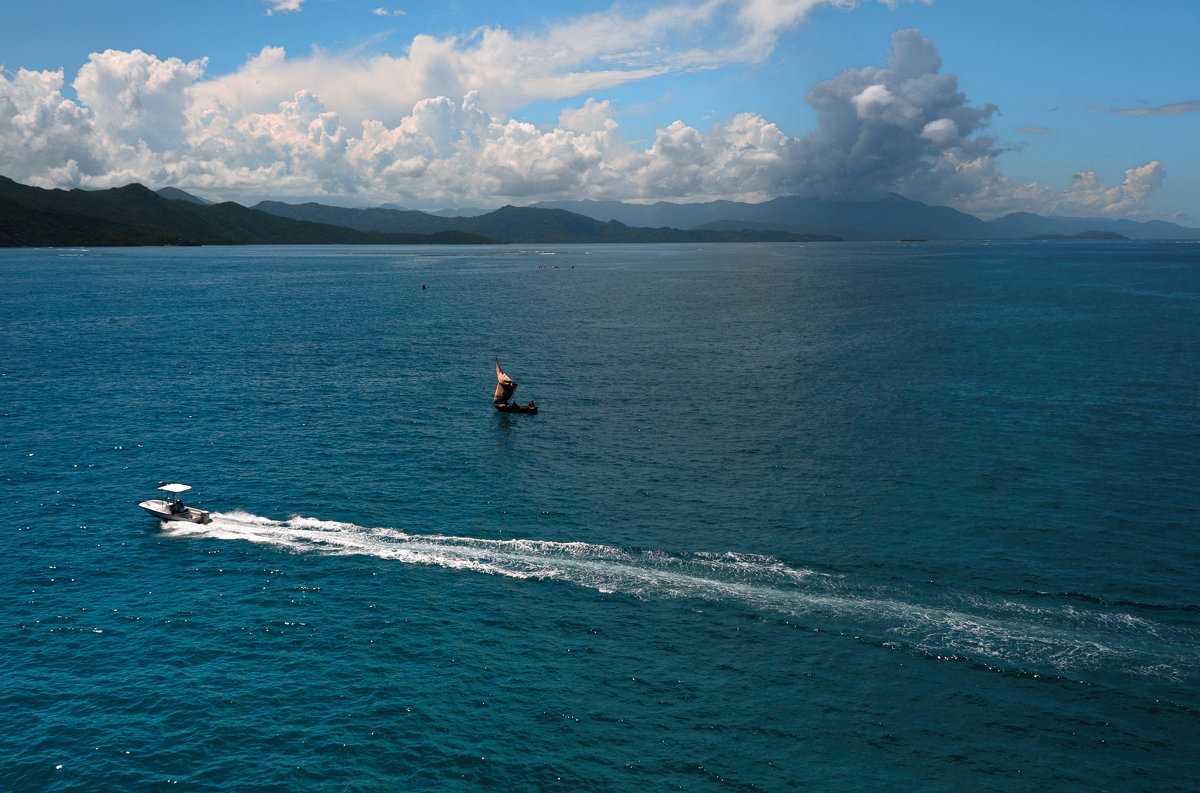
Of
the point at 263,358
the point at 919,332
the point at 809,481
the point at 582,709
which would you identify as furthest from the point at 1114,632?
the point at 263,358

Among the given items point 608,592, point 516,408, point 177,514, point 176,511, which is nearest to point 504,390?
point 516,408

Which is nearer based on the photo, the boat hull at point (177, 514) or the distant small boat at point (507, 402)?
the boat hull at point (177, 514)

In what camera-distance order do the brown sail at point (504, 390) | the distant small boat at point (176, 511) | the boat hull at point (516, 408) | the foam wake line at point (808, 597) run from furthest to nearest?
the brown sail at point (504, 390), the boat hull at point (516, 408), the distant small boat at point (176, 511), the foam wake line at point (808, 597)

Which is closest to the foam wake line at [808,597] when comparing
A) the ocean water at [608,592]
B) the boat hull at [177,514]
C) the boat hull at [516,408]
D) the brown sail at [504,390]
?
the ocean water at [608,592]

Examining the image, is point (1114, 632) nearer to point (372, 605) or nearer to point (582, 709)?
point (582, 709)

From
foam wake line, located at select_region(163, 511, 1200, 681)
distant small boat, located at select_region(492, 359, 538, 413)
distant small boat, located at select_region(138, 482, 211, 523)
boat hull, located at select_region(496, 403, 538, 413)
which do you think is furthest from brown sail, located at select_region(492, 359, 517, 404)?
distant small boat, located at select_region(138, 482, 211, 523)

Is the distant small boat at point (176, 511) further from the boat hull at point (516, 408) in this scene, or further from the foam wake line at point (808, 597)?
the boat hull at point (516, 408)

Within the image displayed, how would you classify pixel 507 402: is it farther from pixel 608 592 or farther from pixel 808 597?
pixel 808 597
